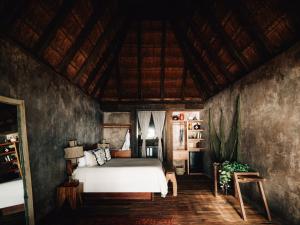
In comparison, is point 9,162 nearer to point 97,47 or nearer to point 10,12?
point 10,12

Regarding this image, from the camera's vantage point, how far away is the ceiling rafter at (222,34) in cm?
377

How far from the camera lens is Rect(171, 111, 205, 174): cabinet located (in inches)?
298

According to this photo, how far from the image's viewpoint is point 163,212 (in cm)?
376

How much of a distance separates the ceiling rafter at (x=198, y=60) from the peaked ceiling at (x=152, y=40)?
0.03 m

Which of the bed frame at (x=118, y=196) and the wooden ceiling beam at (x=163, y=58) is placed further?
the wooden ceiling beam at (x=163, y=58)

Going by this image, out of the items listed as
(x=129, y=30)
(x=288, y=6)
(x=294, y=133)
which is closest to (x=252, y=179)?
(x=294, y=133)

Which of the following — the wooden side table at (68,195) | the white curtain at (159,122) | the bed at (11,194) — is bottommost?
the wooden side table at (68,195)

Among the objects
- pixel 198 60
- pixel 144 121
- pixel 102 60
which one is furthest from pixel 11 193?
pixel 144 121

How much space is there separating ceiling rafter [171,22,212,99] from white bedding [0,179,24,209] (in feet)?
16.1

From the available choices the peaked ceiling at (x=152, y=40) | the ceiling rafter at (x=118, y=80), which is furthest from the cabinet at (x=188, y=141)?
the ceiling rafter at (x=118, y=80)

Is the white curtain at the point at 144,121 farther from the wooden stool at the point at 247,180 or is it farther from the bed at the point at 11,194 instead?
the bed at the point at 11,194

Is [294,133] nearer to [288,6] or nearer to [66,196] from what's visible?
[288,6]

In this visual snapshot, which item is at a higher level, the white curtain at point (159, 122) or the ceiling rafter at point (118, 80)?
the ceiling rafter at point (118, 80)

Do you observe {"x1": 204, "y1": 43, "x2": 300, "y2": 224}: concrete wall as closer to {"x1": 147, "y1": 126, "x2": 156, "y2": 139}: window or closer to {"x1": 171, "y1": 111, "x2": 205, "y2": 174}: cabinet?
{"x1": 171, "y1": 111, "x2": 205, "y2": 174}: cabinet
